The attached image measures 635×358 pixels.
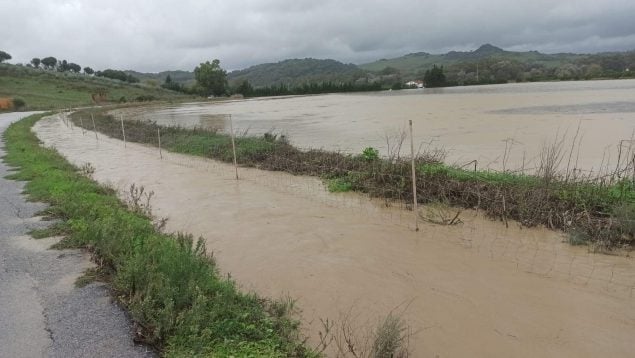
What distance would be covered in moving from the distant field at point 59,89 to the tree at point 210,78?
8949 millimetres

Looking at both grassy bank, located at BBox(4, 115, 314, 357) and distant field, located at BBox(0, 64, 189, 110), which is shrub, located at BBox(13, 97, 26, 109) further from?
grassy bank, located at BBox(4, 115, 314, 357)

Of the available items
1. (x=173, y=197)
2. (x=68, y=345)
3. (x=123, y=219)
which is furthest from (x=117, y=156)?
(x=68, y=345)

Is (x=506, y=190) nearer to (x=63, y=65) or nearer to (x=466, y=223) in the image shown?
(x=466, y=223)

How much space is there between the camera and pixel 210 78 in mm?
99750

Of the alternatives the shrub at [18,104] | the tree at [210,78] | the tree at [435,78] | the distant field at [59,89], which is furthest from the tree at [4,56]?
the tree at [435,78]

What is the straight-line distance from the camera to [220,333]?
12.7 feet

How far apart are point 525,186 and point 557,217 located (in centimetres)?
103

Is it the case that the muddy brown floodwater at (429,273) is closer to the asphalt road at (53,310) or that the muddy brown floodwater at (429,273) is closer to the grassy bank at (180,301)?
the grassy bank at (180,301)

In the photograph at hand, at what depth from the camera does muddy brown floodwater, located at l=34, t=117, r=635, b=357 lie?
177 inches

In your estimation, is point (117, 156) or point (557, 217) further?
point (117, 156)

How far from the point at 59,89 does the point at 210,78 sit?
28122 millimetres

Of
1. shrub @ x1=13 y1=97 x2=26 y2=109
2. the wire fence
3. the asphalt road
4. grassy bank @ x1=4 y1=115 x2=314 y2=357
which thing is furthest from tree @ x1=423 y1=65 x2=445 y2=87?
the asphalt road

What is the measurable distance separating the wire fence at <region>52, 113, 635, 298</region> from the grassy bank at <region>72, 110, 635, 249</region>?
0.04m

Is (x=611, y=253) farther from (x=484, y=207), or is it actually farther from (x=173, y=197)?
(x=173, y=197)
